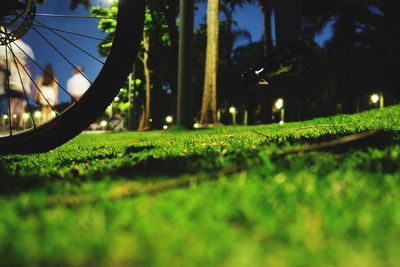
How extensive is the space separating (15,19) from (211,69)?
495 inches

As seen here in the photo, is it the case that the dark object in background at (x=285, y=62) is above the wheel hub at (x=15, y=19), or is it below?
below

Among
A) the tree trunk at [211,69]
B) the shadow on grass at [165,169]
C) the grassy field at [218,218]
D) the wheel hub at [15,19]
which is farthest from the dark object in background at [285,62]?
the tree trunk at [211,69]

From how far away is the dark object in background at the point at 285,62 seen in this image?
11.8ft

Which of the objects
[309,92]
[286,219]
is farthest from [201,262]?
[309,92]

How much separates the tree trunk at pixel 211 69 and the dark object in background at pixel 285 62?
1137 centimetres

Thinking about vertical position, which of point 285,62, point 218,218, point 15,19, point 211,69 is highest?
point 211,69

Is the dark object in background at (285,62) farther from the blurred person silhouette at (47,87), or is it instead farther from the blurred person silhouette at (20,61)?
the blurred person silhouette at (20,61)

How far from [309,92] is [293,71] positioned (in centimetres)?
3414

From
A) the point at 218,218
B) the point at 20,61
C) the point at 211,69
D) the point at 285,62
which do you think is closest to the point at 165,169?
the point at 218,218

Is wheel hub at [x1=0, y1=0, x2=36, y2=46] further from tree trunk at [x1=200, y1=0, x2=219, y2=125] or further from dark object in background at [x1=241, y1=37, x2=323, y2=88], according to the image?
tree trunk at [x1=200, y1=0, x2=219, y2=125]

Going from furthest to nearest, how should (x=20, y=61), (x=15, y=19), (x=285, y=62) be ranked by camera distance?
(x=20, y=61), (x=285, y=62), (x=15, y=19)

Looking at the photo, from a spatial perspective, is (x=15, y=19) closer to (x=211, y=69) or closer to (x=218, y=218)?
(x=218, y=218)

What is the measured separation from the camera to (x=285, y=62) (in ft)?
12.0

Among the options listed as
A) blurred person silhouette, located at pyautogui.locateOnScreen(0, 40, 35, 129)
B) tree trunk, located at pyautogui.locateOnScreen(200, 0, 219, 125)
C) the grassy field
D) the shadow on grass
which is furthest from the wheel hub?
tree trunk, located at pyautogui.locateOnScreen(200, 0, 219, 125)
